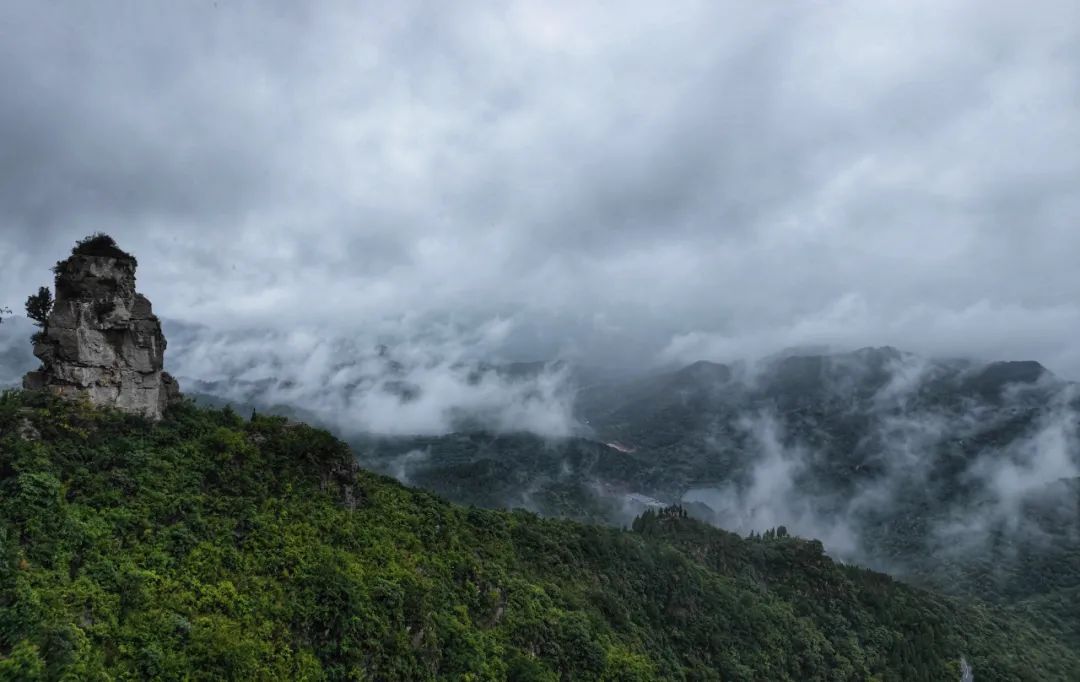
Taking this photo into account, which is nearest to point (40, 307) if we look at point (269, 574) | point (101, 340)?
point (101, 340)

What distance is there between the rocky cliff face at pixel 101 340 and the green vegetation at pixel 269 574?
2.46 meters

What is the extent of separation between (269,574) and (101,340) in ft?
71.0

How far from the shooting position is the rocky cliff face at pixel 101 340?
131 ft

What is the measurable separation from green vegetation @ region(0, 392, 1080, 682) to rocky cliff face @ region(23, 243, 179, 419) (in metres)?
2.46

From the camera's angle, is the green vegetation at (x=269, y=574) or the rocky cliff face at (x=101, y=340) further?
the rocky cliff face at (x=101, y=340)

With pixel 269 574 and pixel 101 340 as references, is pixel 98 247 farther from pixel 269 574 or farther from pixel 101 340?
pixel 269 574

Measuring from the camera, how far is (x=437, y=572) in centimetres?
4650

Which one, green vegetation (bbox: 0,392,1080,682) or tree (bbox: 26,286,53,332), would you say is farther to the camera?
tree (bbox: 26,286,53,332)

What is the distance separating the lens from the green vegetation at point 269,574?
2723 centimetres

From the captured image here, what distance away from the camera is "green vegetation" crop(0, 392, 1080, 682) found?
2723 centimetres

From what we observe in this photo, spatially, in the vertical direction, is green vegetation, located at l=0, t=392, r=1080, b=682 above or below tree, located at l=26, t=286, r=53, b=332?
below

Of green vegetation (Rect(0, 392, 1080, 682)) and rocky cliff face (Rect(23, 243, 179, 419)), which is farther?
rocky cliff face (Rect(23, 243, 179, 419))

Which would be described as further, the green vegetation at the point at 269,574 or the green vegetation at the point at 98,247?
the green vegetation at the point at 98,247

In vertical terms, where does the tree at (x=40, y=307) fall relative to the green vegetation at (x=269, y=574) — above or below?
above
